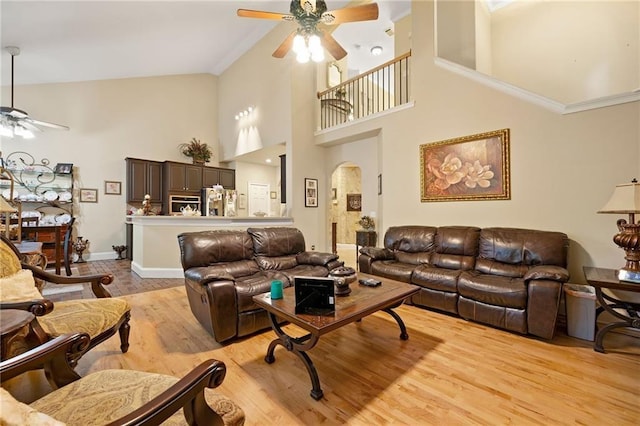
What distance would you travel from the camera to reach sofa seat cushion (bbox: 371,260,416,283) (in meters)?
3.39

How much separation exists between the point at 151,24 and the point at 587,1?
23.6 feet

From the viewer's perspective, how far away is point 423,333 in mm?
2688

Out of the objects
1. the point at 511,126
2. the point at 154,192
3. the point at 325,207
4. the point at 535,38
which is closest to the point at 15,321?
the point at 511,126

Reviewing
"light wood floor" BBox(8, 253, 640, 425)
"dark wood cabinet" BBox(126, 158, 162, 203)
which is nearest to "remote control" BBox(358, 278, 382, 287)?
"light wood floor" BBox(8, 253, 640, 425)

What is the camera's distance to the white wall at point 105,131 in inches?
235

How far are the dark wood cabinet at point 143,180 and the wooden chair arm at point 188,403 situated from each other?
7.17 metres

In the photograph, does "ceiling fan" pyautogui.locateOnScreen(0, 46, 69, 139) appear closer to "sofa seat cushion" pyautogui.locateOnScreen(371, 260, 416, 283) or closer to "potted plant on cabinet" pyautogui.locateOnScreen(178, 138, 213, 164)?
"potted plant on cabinet" pyautogui.locateOnScreen(178, 138, 213, 164)

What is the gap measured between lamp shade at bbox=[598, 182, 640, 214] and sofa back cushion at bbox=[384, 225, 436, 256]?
1.79 m

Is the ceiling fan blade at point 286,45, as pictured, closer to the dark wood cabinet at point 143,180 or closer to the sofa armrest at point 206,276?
the sofa armrest at point 206,276

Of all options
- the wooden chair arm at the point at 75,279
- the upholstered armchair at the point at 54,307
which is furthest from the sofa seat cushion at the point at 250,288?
the wooden chair arm at the point at 75,279

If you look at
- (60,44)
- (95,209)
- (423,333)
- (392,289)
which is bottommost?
(423,333)

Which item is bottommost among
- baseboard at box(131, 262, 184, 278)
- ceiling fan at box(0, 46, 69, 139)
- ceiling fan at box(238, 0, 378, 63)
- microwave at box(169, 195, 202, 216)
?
baseboard at box(131, 262, 184, 278)

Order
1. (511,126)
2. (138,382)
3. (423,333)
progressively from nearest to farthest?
(138,382) < (423,333) < (511,126)

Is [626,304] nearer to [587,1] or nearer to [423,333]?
[423,333]
